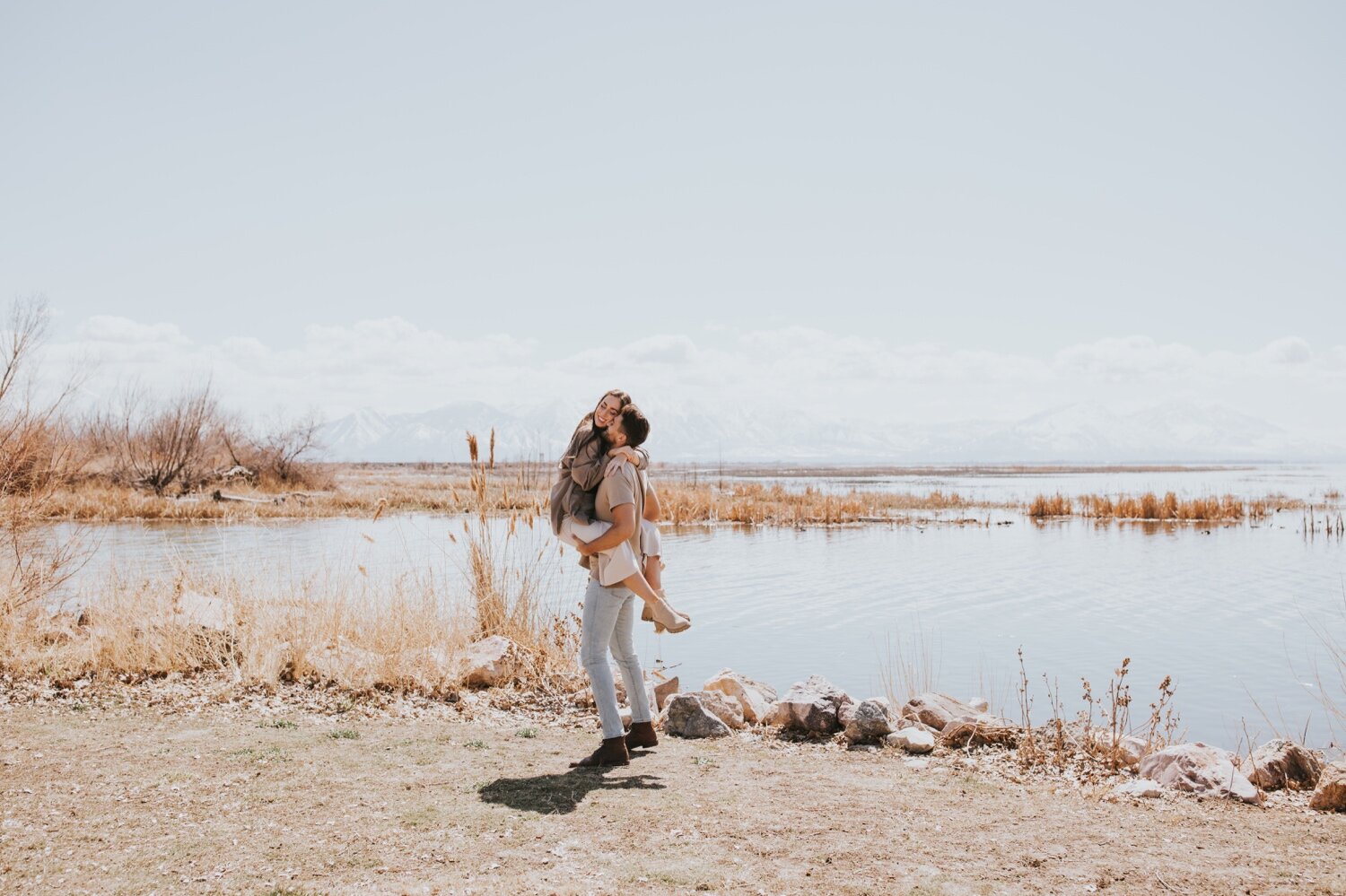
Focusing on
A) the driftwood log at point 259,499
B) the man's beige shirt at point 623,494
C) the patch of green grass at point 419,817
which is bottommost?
the patch of green grass at point 419,817

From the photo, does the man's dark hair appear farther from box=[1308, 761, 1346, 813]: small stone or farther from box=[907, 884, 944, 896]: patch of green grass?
box=[1308, 761, 1346, 813]: small stone

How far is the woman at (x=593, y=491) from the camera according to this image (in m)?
4.81

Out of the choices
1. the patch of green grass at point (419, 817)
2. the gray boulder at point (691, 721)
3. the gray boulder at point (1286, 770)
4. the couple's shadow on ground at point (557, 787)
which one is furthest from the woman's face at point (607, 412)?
the gray boulder at point (1286, 770)

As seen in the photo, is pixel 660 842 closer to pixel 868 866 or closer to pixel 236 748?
pixel 868 866

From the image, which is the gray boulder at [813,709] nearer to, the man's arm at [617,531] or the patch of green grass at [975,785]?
the patch of green grass at [975,785]

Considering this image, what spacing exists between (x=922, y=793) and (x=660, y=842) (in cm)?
159

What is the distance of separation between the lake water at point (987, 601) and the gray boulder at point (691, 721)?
259 cm

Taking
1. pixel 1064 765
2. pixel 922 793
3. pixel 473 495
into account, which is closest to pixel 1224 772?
pixel 1064 765

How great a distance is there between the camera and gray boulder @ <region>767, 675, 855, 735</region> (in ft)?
20.2

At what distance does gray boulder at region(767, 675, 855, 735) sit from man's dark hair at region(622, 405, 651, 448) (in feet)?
7.98

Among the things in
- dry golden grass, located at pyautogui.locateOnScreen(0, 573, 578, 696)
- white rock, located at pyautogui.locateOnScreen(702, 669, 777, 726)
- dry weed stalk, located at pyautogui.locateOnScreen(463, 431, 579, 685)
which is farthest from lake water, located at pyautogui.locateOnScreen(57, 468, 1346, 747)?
white rock, located at pyautogui.locateOnScreen(702, 669, 777, 726)

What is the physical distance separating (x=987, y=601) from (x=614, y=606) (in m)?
10.1

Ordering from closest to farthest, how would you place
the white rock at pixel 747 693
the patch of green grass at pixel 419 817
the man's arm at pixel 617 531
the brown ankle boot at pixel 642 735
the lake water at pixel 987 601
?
1. the patch of green grass at pixel 419 817
2. the man's arm at pixel 617 531
3. the brown ankle boot at pixel 642 735
4. the white rock at pixel 747 693
5. the lake water at pixel 987 601

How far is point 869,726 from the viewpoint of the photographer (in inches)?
235
